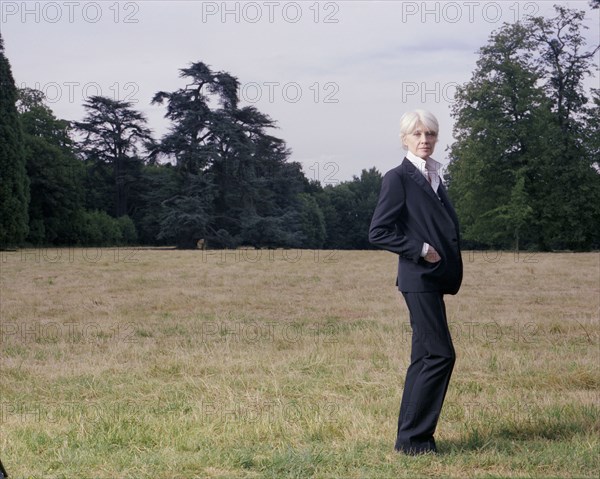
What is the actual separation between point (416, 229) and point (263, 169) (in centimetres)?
3679

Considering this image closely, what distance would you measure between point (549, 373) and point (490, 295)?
869 centimetres

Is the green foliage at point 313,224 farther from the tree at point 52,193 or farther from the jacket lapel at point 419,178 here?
the jacket lapel at point 419,178

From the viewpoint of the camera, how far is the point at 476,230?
44.1 m

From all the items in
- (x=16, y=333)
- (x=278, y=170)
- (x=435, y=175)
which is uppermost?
(x=278, y=170)

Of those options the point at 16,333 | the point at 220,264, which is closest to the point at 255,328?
the point at 16,333

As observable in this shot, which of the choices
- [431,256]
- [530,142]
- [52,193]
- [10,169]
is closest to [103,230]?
[52,193]

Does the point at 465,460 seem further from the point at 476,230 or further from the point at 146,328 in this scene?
the point at 476,230

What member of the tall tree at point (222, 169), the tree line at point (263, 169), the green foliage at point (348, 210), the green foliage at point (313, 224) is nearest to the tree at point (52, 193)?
the tree line at point (263, 169)

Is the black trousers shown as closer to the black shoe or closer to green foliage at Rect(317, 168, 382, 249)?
the black shoe

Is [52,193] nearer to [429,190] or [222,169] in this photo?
[222,169]

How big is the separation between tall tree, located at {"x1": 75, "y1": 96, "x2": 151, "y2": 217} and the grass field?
1235 inches

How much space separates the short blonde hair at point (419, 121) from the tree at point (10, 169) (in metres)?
35.3

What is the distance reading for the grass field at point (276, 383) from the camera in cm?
503

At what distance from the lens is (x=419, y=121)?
5.00 meters
